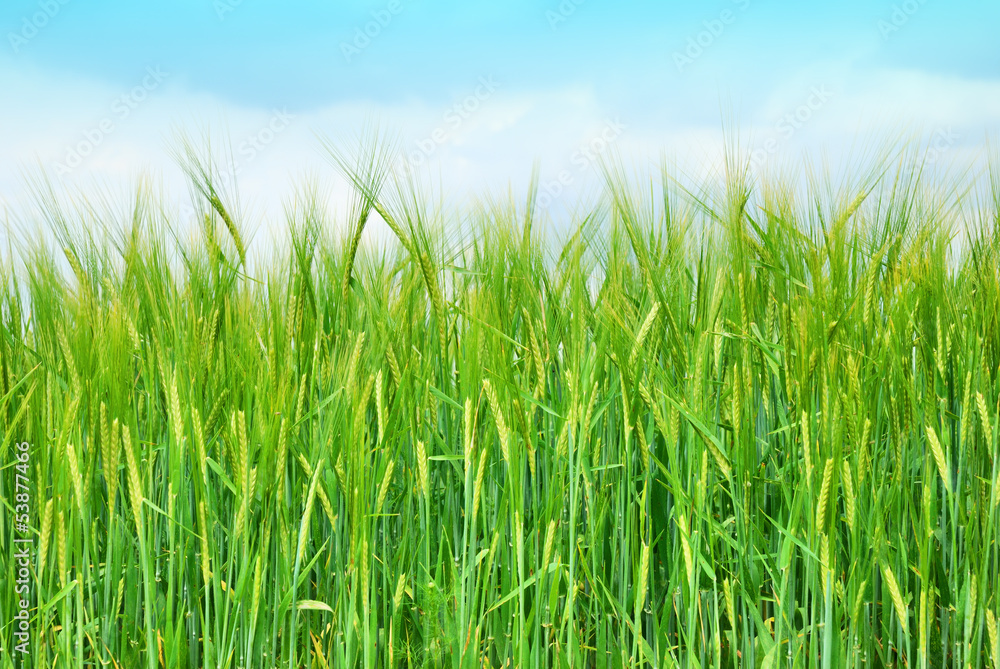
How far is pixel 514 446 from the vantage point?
1313 millimetres

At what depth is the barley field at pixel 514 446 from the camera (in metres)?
1.37

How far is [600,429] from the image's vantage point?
60.4 inches

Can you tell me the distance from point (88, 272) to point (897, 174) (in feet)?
5.91

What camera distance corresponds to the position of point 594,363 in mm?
1430

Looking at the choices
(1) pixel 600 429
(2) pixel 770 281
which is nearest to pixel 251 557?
(1) pixel 600 429

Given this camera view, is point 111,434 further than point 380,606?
No

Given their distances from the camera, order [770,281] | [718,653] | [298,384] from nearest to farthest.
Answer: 1. [718,653]
2. [298,384]
3. [770,281]

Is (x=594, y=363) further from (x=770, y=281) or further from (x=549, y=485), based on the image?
(x=770, y=281)

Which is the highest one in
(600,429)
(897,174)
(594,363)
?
(897,174)

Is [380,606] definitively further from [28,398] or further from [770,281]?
[770,281]

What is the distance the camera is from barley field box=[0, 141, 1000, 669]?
137cm

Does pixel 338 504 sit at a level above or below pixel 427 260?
below

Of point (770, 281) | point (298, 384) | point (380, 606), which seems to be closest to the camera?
point (298, 384)

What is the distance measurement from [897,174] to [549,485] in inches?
42.5
